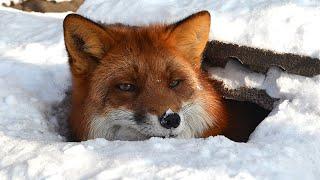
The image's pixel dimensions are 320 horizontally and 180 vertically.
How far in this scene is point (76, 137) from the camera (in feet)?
15.5

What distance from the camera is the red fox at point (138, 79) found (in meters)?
4.28

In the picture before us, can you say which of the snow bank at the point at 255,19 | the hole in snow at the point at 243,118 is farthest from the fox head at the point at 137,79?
the snow bank at the point at 255,19

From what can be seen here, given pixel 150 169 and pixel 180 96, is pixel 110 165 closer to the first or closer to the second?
pixel 150 169

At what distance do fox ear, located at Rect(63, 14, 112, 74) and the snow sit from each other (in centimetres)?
62

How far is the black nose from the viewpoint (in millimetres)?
4038

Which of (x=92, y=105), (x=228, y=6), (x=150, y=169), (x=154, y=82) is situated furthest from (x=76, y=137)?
(x=228, y=6)

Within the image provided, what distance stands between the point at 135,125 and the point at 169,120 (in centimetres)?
33

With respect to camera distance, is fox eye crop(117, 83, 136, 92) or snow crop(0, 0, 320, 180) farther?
fox eye crop(117, 83, 136, 92)

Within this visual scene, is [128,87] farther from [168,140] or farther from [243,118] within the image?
[243,118]

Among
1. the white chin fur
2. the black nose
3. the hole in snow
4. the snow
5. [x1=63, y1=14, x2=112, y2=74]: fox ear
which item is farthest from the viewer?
the hole in snow

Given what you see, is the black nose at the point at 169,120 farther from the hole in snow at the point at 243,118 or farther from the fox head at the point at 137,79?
the hole in snow at the point at 243,118

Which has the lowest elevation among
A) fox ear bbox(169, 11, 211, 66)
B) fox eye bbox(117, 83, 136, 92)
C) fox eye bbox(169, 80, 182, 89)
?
fox eye bbox(117, 83, 136, 92)

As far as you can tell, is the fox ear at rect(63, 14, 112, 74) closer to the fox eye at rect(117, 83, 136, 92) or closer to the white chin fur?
the fox eye at rect(117, 83, 136, 92)

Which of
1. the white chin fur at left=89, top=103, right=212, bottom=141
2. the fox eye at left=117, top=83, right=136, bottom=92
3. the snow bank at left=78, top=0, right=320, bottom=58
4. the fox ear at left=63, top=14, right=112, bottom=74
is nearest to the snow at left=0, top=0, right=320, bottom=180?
the snow bank at left=78, top=0, right=320, bottom=58
